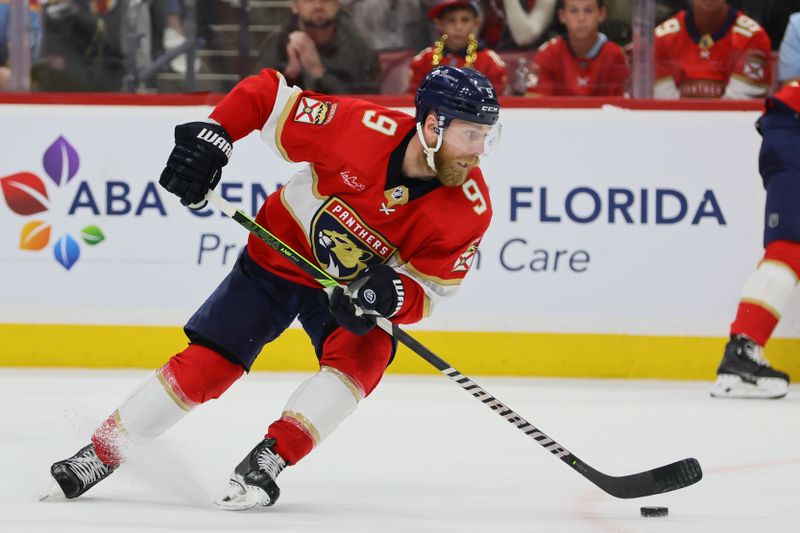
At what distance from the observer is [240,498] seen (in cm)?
302

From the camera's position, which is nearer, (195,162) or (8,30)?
(195,162)

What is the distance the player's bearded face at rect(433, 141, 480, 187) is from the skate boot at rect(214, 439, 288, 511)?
27.1 inches

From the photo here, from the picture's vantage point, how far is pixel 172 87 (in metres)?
5.64

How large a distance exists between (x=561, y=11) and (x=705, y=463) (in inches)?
89.2

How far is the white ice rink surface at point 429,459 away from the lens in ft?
9.87

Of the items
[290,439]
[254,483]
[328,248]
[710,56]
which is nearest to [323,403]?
[290,439]

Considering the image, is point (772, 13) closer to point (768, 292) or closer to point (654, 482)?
point (768, 292)

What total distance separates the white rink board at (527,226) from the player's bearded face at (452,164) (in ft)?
7.82

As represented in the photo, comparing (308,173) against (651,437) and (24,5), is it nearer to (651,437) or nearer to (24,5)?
(651,437)

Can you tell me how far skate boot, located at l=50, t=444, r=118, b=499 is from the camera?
3.10 m

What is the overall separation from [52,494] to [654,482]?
131cm

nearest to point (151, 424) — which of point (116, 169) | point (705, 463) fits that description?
point (705, 463)

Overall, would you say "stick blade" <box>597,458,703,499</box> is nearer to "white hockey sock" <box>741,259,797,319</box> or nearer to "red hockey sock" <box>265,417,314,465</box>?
"red hockey sock" <box>265,417,314,465</box>

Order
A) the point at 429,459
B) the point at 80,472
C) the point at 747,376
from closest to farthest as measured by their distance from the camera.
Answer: the point at 80,472, the point at 429,459, the point at 747,376
